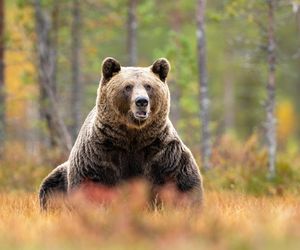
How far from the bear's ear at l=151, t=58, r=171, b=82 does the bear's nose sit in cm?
67

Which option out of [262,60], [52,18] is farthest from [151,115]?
[52,18]

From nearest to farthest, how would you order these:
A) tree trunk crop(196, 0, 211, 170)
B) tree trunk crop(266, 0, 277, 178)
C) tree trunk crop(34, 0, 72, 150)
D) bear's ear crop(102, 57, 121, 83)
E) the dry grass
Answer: the dry grass
bear's ear crop(102, 57, 121, 83)
tree trunk crop(266, 0, 277, 178)
tree trunk crop(196, 0, 211, 170)
tree trunk crop(34, 0, 72, 150)

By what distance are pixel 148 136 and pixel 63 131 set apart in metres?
8.19

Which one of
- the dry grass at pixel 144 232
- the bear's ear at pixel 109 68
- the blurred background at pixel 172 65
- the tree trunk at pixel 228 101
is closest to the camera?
the dry grass at pixel 144 232

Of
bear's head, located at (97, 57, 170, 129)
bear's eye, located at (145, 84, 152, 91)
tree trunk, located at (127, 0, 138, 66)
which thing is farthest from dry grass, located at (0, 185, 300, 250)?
tree trunk, located at (127, 0, 138, 66)

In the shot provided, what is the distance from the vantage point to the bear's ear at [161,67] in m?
7.36

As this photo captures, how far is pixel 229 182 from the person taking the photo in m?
Answer: 11.0

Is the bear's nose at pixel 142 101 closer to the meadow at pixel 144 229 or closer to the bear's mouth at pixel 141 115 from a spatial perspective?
the bear's mouth at pixel 141 115

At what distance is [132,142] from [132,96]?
0.50 metres

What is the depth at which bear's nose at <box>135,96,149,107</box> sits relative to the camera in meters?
6.76

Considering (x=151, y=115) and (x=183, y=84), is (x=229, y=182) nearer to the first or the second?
(x=151, y=115)

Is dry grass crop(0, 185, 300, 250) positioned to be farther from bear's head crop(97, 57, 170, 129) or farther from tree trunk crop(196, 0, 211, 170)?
tree trunk crop(196, 0, 211, 170)

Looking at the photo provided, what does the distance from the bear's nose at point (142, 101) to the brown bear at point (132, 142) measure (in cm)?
11

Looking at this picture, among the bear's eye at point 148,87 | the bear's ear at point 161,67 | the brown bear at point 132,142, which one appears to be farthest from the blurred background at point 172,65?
the bear's eye at point 148,87
